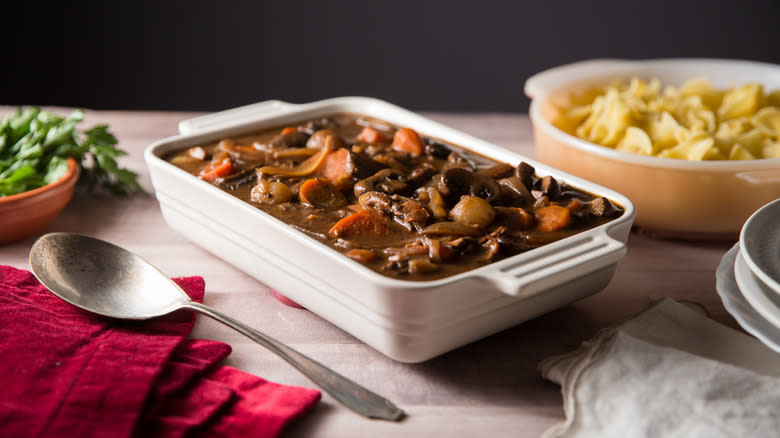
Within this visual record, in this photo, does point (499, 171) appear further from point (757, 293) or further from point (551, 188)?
point (757, 293)

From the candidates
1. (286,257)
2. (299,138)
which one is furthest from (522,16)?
(286,257)

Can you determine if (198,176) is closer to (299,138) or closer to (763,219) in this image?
(299,138)

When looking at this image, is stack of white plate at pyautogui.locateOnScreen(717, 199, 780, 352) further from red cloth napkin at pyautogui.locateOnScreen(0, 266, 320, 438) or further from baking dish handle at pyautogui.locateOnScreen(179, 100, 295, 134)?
baking dish handle at pyautogui.locateOnScreen(179, 100, 295, 134)

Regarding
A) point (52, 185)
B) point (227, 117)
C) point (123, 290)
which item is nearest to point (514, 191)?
point (123, 290)

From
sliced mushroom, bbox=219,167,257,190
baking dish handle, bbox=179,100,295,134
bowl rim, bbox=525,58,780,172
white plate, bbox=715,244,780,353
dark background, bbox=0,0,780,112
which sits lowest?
dark background, bbox=0,0,780,112

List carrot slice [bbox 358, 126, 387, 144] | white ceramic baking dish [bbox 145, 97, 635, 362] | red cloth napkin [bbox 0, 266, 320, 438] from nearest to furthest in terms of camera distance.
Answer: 1. red cloth napkin [bbox 0, 266, 320, 438]
2. white ceramic baking dish [bbox 145, 97, 635, 362]
3. carrot slice [bbox 358, 126, 387, 144]

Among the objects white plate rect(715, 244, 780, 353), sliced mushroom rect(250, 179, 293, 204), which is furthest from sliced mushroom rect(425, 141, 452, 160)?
white plate rect(715, 244, 780, 353)
